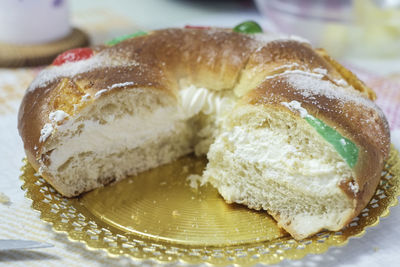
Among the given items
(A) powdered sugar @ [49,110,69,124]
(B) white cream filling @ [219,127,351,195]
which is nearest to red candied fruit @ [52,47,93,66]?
(A) powdered sugar @ [49,110,69,124]

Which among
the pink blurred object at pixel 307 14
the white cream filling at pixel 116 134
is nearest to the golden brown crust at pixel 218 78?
the white cream filling at pixel 116 134

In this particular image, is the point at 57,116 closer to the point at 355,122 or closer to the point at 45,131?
the point at 45,131

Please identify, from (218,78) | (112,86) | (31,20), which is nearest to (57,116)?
(112,86)

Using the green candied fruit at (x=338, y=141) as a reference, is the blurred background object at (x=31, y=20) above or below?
below

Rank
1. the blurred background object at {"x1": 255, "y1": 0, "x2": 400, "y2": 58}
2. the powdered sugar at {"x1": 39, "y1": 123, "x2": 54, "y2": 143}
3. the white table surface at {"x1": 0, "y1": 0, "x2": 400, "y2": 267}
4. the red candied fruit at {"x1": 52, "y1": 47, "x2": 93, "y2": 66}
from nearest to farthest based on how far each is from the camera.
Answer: the white table surface at {"x1": 0, "y1": 0, "x2": 400, "y2": 267} → the powdered sugar at {"x1": 39, "y1": 123, "x2": 54, "y2": 143} → the red candied fruit at {"x1": 52, "y1": 47, "x2": 93, "y2": 66} → the blurred background object at {"x1": 255, "y1": 0, "x2": 400, "y2": 58}

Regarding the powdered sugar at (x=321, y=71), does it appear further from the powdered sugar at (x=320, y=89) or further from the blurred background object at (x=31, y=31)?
the blurred background object at (x=31, y=31)

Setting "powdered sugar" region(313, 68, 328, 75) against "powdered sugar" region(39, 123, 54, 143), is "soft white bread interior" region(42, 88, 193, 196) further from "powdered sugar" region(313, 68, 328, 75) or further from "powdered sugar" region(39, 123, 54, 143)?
"powdered sugar" region(313, 68, 328, 75)
